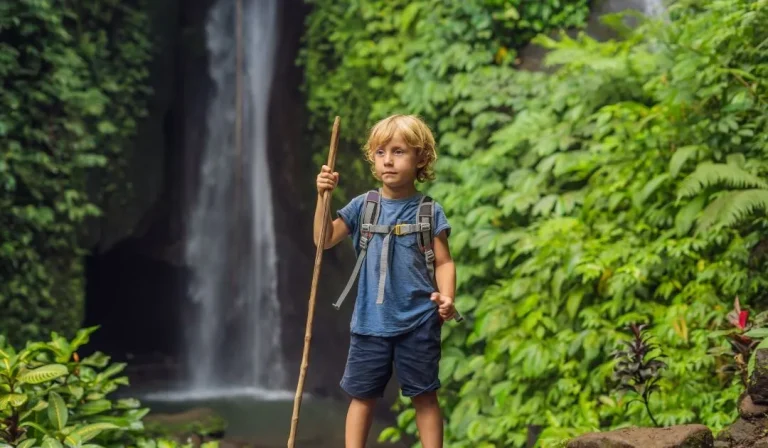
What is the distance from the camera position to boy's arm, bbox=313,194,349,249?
3.66 metres

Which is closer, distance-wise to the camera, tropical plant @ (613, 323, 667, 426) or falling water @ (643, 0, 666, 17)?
tropical plant @ (613, 323, 667, 426)

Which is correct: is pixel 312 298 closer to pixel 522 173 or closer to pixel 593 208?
pixel 593 208

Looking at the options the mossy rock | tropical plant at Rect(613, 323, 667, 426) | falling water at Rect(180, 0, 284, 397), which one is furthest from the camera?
falling water at Rect(180, 0, 284, 397)

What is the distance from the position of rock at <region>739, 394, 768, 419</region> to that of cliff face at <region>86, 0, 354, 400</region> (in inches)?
294

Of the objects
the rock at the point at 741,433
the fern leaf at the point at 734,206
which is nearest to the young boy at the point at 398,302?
the rock at the point at 741,433

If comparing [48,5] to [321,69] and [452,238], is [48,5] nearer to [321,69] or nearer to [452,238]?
[321,69]

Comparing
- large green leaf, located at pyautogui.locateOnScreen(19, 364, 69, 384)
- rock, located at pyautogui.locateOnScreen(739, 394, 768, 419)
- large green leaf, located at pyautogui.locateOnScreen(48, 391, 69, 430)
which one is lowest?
large green leaf, located at pyautogui.locateOnScreen(48, 391, 69, 430)

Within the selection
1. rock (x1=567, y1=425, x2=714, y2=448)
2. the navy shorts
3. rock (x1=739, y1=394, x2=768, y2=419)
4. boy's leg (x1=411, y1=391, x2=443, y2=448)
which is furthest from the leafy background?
the navy shorts

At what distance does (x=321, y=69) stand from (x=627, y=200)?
5.40m

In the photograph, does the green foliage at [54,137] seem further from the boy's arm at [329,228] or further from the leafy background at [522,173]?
the boy's arm at [329,228]

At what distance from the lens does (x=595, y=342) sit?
580cm

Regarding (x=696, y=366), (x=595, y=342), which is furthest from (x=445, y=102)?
(x=696, y=366)

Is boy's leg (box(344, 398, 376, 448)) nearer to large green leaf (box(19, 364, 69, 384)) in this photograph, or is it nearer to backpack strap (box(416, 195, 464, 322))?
backpack strap (box(416, 195, 464, 322))

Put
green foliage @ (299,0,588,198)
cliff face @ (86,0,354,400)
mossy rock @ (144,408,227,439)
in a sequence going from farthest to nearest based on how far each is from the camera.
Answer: cliff face @ (86,0,354,400), mossy rock @ (144,408,227,439), green foliage @ (299,0,588,198)
